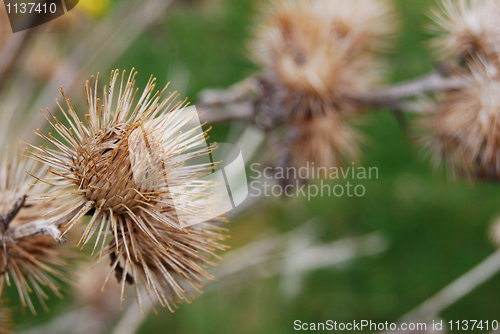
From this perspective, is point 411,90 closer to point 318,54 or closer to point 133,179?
point 318,54

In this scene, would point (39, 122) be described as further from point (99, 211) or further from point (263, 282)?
point (263, 282)

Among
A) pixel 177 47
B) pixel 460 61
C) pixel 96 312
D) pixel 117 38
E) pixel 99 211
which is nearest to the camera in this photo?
pixel 99 211

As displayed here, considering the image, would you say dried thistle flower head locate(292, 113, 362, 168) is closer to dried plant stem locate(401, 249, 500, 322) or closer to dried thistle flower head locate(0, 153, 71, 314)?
dried thistle flower head locate(0, 153, 71, 314)

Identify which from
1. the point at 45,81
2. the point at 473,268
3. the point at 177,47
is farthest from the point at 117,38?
the point at 473,268

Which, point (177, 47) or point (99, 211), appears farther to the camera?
point (177, 47)

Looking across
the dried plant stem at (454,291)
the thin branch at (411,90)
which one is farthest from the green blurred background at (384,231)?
the thin branch at (411,90)
